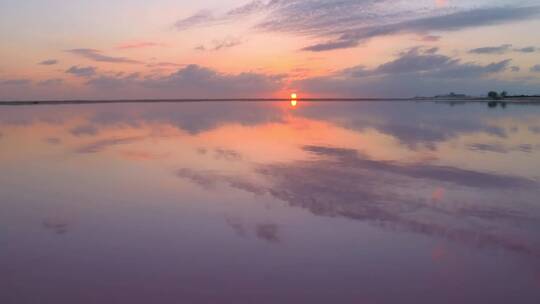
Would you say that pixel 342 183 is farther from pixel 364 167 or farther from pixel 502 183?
pixel 502 183

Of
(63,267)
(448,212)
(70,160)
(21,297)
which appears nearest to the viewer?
(21,297)

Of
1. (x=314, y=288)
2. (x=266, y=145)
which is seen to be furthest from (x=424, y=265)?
(x=266, y=145)

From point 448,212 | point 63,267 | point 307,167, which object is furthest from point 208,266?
point 307,167

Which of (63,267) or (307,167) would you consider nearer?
(63,267)

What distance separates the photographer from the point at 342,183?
1043cm

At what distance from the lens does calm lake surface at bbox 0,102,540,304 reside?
4988 mm

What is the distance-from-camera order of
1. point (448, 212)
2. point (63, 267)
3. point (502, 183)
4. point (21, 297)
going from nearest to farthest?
point (21, 297), point (63, 267), point (448, 212), point (502, 183)

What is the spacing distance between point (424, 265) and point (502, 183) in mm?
5924

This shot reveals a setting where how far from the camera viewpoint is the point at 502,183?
34.0 feet

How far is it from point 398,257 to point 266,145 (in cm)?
1253

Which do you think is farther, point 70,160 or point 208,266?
point 70,160

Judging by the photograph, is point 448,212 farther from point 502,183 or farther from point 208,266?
point 208,266

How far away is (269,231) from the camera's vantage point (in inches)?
272

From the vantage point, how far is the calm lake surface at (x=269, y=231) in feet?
16.4
